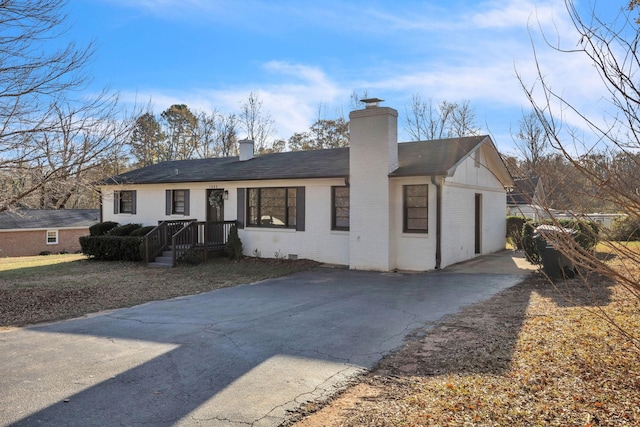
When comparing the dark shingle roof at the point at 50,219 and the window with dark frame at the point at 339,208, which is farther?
the dark shingle roof at the point at 50,219

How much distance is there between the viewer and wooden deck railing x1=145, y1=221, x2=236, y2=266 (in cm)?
1444

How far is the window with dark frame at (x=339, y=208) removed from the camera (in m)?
14.0

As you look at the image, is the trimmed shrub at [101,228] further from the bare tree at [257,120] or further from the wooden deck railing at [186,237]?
the bare tree at [257,120]

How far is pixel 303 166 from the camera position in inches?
620

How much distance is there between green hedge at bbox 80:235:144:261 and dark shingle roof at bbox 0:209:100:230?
15276 millimetres

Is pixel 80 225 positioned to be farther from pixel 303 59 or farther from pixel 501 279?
pixel 501 279

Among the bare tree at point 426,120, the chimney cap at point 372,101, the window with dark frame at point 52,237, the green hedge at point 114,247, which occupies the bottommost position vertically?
the window with dark frame at point 52,237

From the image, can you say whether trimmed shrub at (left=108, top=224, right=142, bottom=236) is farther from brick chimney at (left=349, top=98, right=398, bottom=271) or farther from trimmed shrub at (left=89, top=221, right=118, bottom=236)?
brick chimney at (left=349, top=98, right=398, bottom=271)

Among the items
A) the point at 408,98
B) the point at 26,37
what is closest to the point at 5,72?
the point at 26,37

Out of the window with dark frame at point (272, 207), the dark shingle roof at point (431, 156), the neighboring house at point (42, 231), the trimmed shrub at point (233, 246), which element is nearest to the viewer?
the dark shingle roof at point (431, 156)

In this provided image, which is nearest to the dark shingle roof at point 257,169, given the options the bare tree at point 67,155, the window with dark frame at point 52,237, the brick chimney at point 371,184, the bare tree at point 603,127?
the brick chimney at point 371,184

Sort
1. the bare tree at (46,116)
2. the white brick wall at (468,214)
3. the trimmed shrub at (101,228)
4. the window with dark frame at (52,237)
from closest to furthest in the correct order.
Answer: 1. the bare tree at (46,116)
2. the white brick wall at (468,214)
3. the trimmed shrub at (101,228)
4. the window with dark frame at (52,237)

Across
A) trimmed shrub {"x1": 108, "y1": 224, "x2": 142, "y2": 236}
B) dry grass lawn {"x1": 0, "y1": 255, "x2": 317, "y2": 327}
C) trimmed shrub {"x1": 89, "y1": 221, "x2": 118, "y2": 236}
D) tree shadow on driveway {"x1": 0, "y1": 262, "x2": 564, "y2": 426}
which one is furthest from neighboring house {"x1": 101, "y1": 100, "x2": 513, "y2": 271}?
tree shadow on driveway {"x1": 0, "y1": 262, "x2": 564, "y2": 426}

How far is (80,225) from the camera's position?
3450cm
